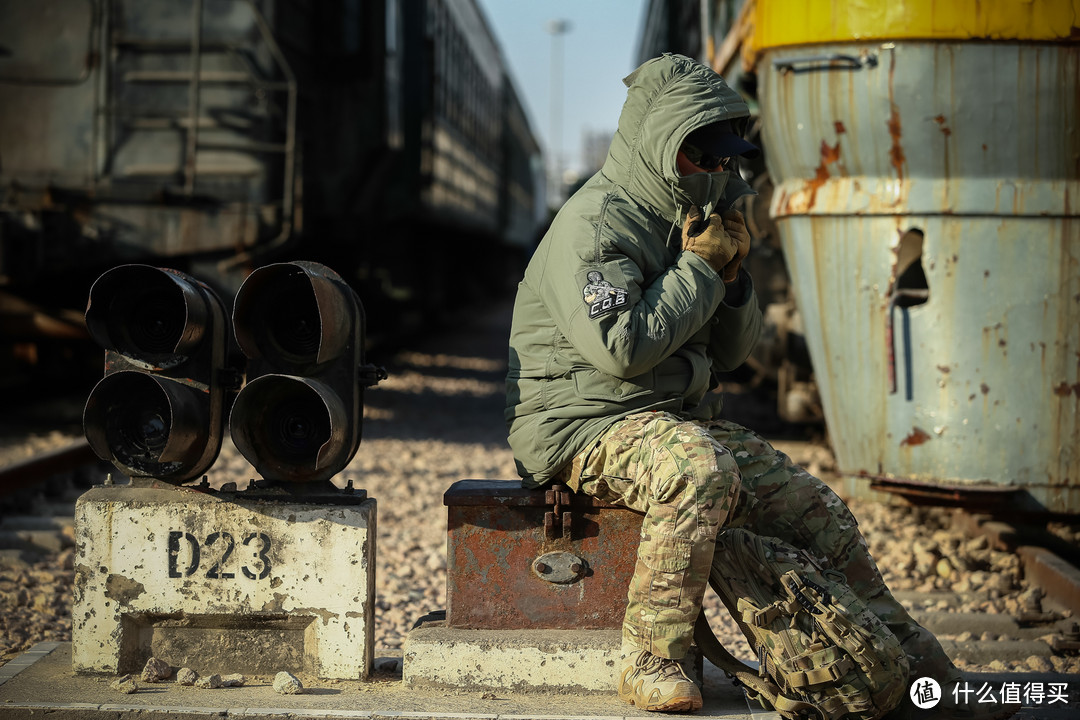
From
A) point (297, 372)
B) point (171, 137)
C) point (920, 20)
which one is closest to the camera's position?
point (297, 372)

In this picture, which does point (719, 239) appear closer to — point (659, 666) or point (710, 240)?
point (710, 240)

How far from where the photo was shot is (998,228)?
4.23m

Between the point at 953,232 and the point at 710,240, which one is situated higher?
the point at 953,232

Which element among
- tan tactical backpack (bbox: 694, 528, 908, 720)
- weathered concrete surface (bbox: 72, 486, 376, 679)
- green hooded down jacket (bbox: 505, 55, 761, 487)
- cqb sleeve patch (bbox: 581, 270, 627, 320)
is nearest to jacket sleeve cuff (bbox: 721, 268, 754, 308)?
green hooded down jacket (bbox: 505, 55, 761, 487)

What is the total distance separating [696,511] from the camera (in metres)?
2.62

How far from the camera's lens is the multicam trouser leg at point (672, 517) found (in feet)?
8.62

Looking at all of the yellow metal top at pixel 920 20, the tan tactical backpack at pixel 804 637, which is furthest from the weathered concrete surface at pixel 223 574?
the yellow metal top at pixel 920 20

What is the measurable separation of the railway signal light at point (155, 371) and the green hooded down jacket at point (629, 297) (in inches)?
30.7

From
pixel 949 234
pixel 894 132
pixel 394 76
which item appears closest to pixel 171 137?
pixel 394 76

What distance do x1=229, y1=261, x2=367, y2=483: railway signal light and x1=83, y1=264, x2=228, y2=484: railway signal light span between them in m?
0.10

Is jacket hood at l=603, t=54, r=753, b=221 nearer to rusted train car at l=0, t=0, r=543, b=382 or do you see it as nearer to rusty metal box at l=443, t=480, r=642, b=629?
rusty metal box at l=443, t=480, r=642, b=629

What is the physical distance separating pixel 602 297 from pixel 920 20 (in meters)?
2.32

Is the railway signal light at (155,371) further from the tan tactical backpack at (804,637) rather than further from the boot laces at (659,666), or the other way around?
the tan tactical backpack at (804,637)

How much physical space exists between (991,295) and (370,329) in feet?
27.7
